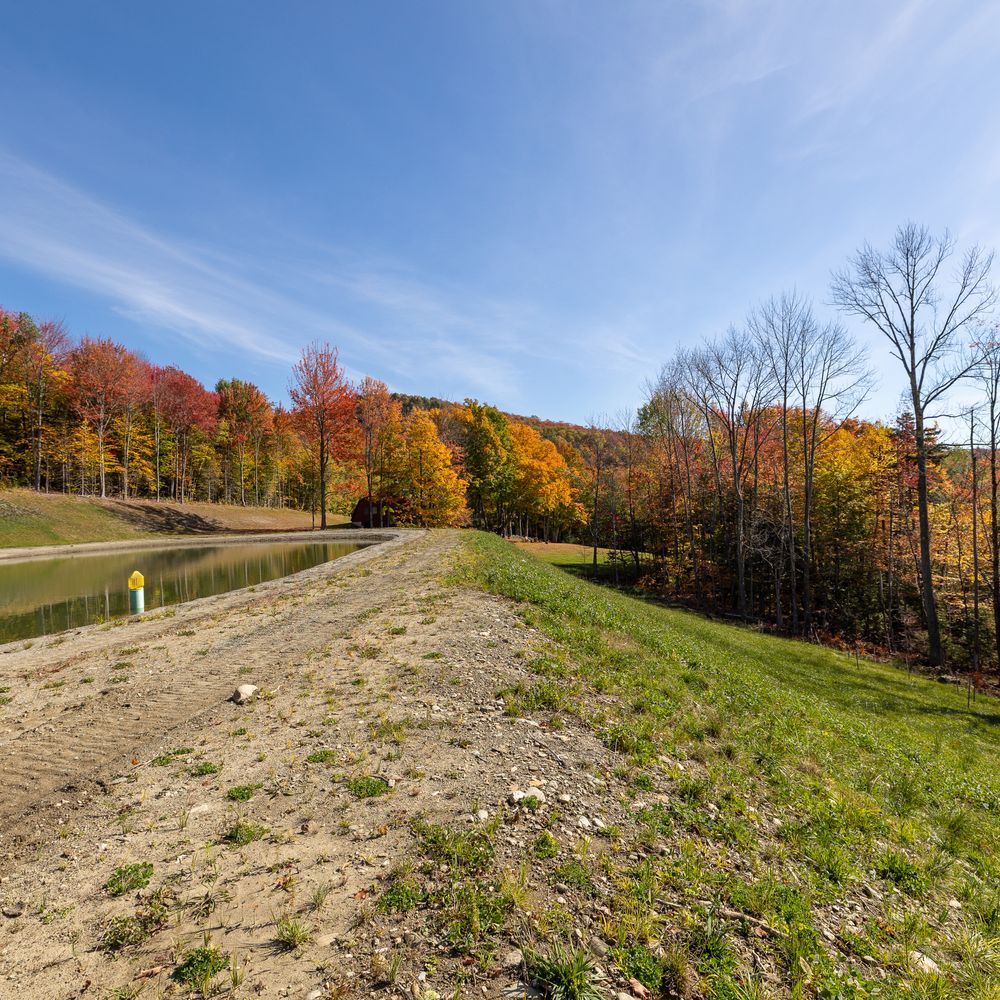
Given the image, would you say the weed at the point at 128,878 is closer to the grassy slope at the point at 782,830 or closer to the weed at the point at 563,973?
the weed at the point at 563,973

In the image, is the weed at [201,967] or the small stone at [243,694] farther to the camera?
the small stone at [243,694]

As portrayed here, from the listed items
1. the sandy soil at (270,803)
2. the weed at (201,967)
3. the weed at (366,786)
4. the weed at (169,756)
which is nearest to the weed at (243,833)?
the sandy soil at (270,803)

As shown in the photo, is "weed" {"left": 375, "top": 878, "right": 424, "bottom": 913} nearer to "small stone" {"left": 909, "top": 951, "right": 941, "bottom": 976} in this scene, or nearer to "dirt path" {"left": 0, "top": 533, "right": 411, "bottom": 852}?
"dirt path" {"left": 0, "top": 533, "right": 411, "bottom": 852}

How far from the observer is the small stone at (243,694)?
697 cm

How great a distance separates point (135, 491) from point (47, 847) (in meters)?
67.3

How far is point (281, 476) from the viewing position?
7194cm

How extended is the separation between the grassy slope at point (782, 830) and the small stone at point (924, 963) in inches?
0.8

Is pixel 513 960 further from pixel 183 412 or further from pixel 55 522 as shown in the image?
pixel 183 412

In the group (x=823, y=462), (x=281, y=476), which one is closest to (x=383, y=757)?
(x=823, y=462)

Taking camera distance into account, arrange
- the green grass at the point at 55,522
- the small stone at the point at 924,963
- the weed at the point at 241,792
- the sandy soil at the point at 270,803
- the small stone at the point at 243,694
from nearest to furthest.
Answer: the sandy soil at the point at 270,803
the small stone at the point at 924,963
the weed at the point at 241,792
the small stone at the point at 243,694
the green grass at the point at 55,522

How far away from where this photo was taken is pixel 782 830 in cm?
509

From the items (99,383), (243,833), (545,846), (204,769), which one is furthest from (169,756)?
(99,383)

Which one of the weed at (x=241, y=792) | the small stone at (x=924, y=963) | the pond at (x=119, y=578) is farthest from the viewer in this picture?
the pond at (x=119, y=578)

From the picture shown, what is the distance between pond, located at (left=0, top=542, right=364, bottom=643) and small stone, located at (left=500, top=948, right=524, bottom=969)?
14.5m
